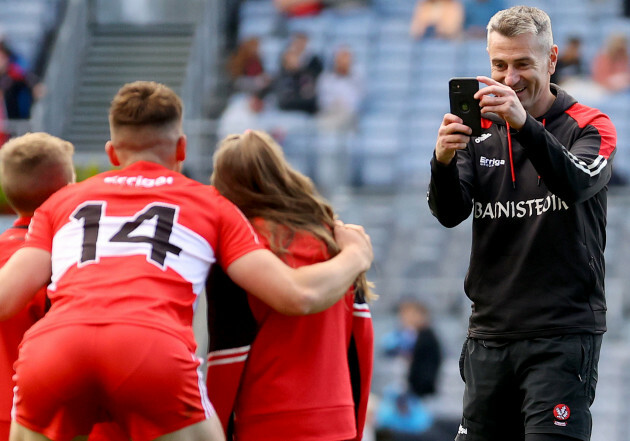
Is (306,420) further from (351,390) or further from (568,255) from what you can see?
(568,255)

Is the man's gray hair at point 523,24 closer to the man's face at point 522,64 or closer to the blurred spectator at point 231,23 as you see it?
the man's face at point 522,64

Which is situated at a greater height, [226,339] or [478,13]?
[478,13]

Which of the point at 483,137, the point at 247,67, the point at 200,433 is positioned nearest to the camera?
the point at 200,433

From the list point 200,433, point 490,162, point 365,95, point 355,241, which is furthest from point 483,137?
point 365,95

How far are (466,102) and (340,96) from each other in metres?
9.27

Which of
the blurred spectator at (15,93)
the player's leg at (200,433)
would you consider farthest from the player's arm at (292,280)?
the blurred spectator at (15,93)

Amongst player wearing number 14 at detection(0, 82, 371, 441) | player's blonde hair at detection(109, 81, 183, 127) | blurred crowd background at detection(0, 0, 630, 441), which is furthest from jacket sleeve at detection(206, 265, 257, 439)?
blurred crowd background at detection(0, 0, 630, 441)

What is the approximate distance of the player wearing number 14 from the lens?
351cm

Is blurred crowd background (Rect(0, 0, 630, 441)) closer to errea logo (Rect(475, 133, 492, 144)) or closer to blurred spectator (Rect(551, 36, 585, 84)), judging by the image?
blurred spectator (Rect(551, 36, 585, 84))

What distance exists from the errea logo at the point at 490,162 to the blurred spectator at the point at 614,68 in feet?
29.1

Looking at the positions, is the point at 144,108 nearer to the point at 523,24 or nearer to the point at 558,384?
the point at 523,24

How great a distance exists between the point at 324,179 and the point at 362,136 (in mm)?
1767

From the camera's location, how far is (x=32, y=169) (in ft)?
14.3

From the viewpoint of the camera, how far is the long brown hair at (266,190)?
4090mm
